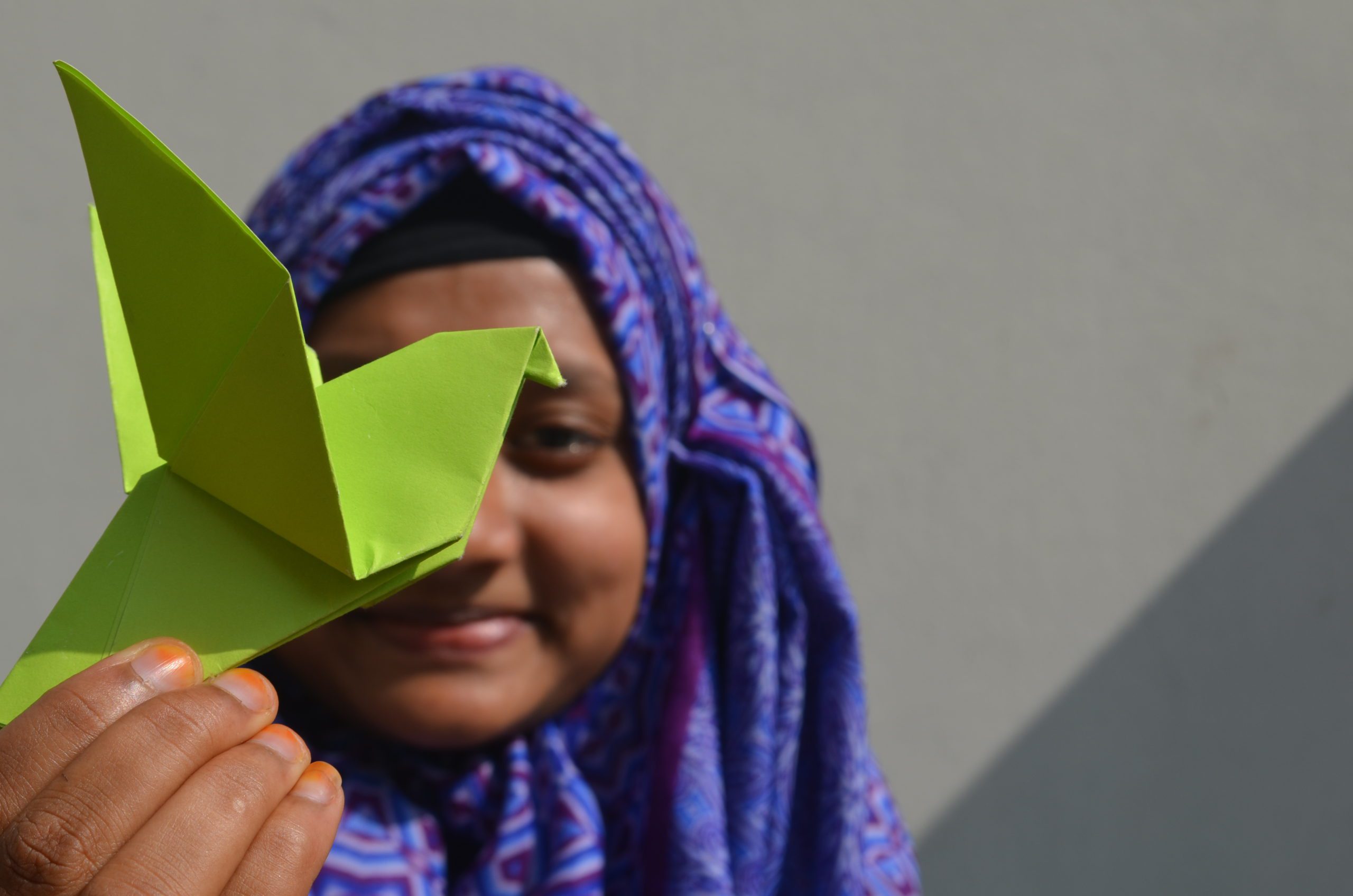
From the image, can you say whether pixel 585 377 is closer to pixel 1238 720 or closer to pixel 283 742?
pixel 283 742

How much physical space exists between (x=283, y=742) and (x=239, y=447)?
137mm

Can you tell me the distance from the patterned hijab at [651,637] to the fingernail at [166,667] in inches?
16.2

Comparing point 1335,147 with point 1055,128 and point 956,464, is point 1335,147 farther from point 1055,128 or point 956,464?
point 956,464

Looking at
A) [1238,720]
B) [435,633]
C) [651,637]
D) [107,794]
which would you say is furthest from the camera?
[1238,720]

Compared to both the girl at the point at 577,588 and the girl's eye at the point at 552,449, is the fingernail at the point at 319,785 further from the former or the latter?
the girl's eye at the point at 552,449

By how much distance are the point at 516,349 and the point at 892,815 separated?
0.79m

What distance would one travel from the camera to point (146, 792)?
420mm

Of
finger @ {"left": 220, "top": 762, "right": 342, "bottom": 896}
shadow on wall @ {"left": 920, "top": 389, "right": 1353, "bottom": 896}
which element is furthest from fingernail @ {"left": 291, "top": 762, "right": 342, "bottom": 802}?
shadow on wall @ {"left": 920, "top": 389, "right": 1353, "bottom": 896}

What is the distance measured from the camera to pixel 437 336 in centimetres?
50

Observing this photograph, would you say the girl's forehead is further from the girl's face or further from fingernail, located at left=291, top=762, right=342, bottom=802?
fingernail, located at left=291, top=762, right=342, bottom=802

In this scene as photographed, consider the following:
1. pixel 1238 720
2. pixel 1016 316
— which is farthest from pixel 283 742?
pixel 1238 720

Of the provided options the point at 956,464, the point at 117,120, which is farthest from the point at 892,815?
the point at 117,120

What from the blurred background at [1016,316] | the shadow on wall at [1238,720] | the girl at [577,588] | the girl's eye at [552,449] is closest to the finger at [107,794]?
the girl at [577,588]

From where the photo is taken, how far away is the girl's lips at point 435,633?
76 centimetres
